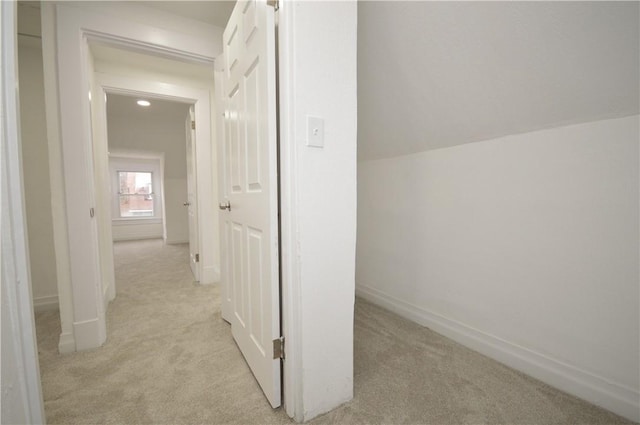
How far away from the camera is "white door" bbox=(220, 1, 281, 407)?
43.5 inches

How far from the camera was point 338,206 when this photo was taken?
3.73 feet

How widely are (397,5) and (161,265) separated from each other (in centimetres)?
400

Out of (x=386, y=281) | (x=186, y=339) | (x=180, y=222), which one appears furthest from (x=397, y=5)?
(x=180, y=222)

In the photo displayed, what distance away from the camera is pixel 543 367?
1.31 m

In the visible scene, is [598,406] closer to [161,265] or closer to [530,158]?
[530,158]

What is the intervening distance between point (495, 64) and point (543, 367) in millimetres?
1484

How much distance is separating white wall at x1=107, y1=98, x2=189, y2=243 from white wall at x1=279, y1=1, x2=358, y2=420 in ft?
11.2

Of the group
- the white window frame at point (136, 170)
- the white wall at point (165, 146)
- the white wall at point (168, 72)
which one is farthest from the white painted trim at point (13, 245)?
the white window frame at point (136, 170)

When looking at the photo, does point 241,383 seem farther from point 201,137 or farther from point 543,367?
point 201,137

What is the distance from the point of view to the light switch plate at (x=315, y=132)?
1.04 meters

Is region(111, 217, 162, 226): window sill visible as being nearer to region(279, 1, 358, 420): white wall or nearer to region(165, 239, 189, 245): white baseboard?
region(165, 239, 189, 245): white baseboard

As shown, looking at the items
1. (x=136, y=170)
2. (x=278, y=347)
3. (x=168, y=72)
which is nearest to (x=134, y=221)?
(x=136, y=170)

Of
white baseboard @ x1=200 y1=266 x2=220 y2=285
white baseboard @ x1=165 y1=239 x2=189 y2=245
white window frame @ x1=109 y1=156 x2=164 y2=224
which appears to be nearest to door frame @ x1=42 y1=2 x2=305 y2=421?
white baseboard @ x1=200 y1=266 x2=220 y2=285

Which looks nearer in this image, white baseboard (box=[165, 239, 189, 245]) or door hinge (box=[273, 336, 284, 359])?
door hinge (box=[273, 336, 284, 359])
